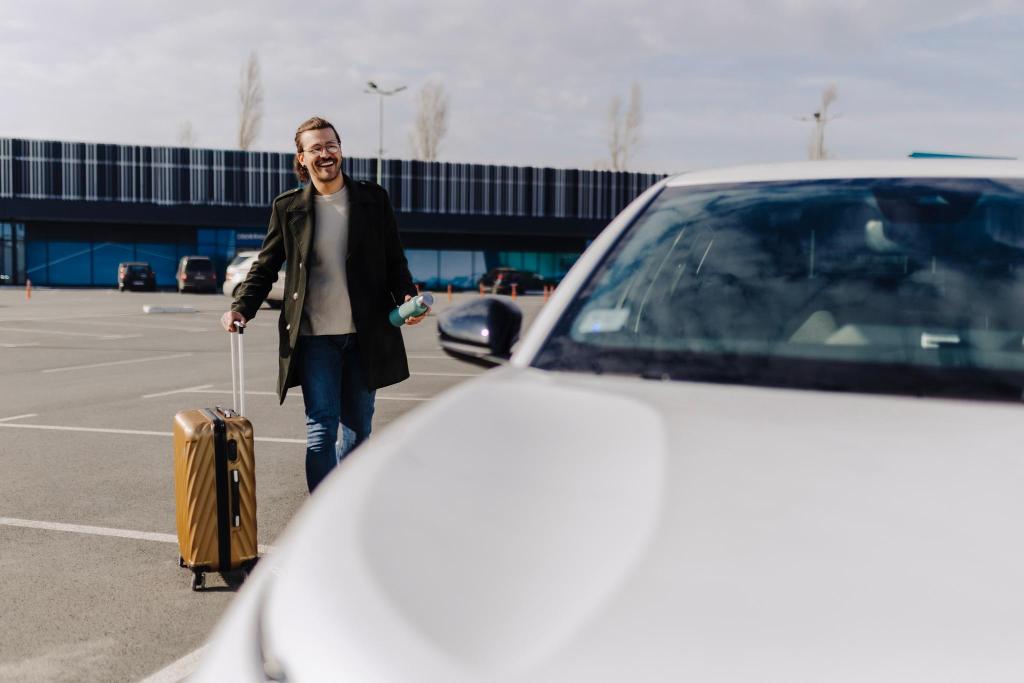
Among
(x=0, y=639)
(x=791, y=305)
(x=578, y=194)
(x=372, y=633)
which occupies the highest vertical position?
(x=578, y=194)

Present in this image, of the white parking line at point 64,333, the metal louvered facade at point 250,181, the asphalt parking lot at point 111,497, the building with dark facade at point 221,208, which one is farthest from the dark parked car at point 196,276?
the asphalt parking lot at point 111,497

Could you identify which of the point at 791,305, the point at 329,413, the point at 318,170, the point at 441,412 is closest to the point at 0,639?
the point at 329,413

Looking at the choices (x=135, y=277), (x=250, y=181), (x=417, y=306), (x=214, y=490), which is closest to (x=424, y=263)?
(x=250, y=181)

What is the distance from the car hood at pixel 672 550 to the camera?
1101mm

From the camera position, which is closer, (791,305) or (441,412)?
(441,412)

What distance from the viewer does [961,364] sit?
6.68ft

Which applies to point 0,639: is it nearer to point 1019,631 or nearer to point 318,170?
point 318,170

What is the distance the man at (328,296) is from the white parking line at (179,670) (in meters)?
1.16

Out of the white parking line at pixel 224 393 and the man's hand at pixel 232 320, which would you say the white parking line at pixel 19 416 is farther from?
the man's hand at pixel 232 320

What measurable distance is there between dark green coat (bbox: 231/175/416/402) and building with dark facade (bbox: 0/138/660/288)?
5468cm

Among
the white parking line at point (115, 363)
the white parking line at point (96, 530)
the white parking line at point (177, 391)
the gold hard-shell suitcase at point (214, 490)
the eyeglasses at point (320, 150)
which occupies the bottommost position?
the white parking line at point (96, 530)

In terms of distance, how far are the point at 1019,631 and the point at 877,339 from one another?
1.14 m

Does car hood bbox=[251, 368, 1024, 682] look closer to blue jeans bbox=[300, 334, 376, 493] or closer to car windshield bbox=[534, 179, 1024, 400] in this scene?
car windshield bbox=[534, 179, 1024, 400]

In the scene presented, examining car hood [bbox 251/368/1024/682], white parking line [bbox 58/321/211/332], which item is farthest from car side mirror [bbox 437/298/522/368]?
white parking line [bbox 58/321/211/332]
